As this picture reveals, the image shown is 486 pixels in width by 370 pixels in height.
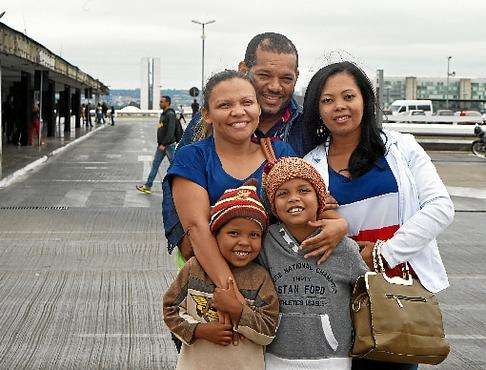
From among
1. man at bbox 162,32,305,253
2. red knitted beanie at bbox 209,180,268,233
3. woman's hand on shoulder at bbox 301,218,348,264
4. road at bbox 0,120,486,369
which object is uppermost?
man at bbox 162,32,305,253

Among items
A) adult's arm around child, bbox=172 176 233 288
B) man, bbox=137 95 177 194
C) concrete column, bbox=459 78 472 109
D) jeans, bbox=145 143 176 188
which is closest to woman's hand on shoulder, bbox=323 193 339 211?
adult's arm around child, bbox=172 176 233 288

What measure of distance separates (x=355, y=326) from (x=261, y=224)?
1.63 feet

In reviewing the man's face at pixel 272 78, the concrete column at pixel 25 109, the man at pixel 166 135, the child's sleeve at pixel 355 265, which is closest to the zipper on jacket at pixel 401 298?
the child's sleeve at pixel 355 265

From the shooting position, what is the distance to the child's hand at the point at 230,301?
9.50 feet

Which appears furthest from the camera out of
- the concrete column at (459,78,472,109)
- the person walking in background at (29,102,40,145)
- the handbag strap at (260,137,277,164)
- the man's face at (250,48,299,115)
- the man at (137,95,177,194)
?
the concrete column at (459,78,472,109)

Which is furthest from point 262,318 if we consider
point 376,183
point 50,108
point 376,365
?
point 50,108

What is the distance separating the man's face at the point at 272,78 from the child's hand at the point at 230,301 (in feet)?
2.81

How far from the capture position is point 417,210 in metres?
3.13

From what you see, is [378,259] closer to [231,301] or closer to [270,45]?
[231,301]

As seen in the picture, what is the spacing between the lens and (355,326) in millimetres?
2965

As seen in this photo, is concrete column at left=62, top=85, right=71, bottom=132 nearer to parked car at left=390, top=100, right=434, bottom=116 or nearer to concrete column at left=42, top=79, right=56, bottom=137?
concrete column at left=42, top=79, right=56, bottom=137

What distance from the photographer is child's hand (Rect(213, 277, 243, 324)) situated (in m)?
2.90

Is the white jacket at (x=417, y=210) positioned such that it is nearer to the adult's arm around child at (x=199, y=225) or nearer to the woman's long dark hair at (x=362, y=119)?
the woman's long dark hair at (x=362, y=119)

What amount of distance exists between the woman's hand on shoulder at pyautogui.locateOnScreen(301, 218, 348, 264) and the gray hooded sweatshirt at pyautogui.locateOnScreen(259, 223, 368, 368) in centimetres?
3
